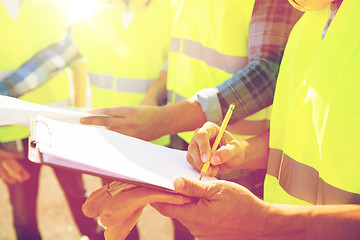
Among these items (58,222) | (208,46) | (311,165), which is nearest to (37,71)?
(208,46)

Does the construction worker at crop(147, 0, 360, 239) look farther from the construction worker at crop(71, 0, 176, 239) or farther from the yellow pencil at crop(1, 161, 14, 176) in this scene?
the yellow pencil at crop(1, 161, 14, 176)

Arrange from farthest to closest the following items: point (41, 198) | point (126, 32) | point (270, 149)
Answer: point (41, 198) < point (126, 32) < point (270, 149)

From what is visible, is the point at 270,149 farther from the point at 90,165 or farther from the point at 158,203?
the point at 90,165

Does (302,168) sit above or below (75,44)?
below

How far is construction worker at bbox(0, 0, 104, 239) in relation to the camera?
180cm

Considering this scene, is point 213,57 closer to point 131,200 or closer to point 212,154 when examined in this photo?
point 212,154

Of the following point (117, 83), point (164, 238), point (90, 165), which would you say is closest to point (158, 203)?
point (90, 165)

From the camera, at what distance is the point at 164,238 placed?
92.9 inches

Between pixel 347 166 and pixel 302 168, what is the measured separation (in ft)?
0.53

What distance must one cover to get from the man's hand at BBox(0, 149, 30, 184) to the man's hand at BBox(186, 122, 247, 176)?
4.03ft

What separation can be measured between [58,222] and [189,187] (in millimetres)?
2153

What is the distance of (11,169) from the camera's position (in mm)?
1788

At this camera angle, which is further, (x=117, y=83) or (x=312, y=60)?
(x=117, y=83)

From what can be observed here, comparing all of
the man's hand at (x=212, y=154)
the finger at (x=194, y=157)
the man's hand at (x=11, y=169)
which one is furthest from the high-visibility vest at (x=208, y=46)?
the man's hand at (x=11, y=169)
